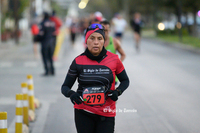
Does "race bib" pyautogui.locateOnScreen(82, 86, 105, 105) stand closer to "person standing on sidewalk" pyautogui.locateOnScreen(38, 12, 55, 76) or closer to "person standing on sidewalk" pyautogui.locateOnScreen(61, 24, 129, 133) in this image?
"person standing on sidewalk" pyautogui.locateOnScreen(61, 24, 129, 133)

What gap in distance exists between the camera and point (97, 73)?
3.65 m

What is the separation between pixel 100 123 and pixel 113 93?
13.6 inches

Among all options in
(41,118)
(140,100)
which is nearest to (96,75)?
(41,118)

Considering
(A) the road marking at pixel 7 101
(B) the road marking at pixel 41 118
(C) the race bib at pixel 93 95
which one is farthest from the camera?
(A) the road marking at pixel 7 101

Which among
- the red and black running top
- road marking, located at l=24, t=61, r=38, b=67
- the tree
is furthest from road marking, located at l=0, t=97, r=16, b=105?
the tree

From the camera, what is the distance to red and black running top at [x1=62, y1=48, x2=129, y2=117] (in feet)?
12.0

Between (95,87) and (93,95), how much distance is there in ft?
0.30

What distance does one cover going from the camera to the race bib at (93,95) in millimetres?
3592

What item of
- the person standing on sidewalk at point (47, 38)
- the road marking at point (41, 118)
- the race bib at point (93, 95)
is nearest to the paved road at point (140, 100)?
the road marking at point (41, 118)

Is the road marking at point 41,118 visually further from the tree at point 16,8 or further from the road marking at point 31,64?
the tree at point 16,8

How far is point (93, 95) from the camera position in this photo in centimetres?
359

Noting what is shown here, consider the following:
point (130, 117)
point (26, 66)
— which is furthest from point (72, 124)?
point (26, 66)

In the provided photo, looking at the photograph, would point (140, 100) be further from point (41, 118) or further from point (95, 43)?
point (95, 43)

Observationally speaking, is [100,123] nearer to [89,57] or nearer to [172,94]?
[89,57]
